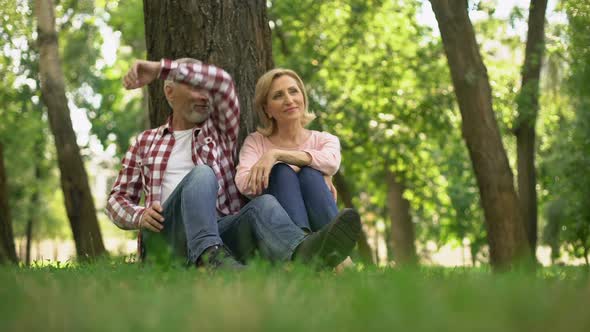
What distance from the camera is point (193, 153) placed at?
5.28 meters

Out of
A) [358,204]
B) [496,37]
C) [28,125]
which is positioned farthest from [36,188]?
[496,37]

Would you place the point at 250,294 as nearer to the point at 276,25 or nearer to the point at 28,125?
the point at 276,25

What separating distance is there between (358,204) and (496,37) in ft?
28.7

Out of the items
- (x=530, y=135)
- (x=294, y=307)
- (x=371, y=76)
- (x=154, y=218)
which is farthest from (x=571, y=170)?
(x=294, y=307)

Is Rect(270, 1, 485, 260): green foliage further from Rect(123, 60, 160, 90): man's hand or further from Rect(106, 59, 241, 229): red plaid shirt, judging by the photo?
Rect(123, 60, 160, 90): man's hand

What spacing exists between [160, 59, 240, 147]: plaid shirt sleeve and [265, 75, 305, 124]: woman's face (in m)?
0.30

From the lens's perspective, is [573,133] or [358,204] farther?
[358,204]

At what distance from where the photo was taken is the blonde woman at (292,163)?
482 centimetres

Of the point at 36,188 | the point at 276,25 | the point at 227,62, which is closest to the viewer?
the point at 227,62

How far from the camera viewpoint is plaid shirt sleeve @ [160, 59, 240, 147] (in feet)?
16.7

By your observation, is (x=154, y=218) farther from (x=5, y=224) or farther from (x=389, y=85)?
(x=389, y=85)

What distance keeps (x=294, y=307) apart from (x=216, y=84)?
3.03 metres

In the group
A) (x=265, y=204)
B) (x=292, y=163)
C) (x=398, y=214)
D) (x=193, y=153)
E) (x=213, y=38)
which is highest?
(x=213, y=38)

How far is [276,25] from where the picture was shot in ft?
55.3
